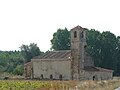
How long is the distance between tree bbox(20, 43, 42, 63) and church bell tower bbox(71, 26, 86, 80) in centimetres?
2727

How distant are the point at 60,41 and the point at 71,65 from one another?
91.7ft

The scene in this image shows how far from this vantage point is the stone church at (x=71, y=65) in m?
66.7

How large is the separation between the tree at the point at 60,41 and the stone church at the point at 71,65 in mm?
19604

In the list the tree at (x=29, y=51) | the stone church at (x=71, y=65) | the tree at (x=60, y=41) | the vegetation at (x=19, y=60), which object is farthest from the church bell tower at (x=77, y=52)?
the tree at (x=29, y=51)

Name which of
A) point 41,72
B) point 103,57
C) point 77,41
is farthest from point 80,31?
point 103,57

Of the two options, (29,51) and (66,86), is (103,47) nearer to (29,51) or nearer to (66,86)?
(29,51)

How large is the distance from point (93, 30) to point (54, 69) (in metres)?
28.4

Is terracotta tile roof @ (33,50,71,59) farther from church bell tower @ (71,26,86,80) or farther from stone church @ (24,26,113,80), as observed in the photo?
church bell tower @ (71,26,86,80)

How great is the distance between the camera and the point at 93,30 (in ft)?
313

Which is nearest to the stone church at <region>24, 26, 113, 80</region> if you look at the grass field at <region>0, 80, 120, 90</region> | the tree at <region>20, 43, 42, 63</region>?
the tree at <region>20, 43, 42, 63</region>

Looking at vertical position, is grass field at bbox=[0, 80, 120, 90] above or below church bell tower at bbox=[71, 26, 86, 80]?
below

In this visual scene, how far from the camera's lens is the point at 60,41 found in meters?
94.6

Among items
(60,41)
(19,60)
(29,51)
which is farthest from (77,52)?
(19,60)

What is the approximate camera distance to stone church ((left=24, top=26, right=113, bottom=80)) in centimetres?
6669
